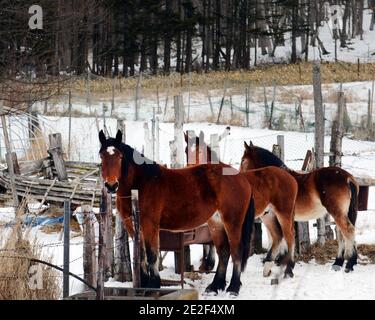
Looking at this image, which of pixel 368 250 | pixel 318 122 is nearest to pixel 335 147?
pixel 318 122

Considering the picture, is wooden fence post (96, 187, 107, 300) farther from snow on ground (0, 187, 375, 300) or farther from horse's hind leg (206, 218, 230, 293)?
Result: horse's hind leg (206, 218, 230, 293)

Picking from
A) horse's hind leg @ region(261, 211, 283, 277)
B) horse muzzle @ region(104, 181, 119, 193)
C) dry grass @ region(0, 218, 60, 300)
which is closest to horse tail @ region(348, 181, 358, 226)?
horse's hind leg @ region(261, 211, 283, 277)

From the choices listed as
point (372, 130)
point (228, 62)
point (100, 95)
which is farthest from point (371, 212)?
point (228, 62)

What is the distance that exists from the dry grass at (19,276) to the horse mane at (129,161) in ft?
Result: 4.38

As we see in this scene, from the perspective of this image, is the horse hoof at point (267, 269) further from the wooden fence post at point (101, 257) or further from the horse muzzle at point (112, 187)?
the wooden fence post at point (101, 257)

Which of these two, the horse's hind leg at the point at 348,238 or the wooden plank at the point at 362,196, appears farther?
the wooden plank at the point at 362,196

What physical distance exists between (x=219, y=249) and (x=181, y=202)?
0.82 meters

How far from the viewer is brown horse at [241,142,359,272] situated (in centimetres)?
936

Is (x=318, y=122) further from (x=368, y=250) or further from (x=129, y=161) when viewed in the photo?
(x=129, y=161)

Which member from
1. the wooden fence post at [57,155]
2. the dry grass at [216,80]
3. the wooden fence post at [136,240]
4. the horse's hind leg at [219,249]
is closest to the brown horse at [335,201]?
the horse's hind leg at [219,249]

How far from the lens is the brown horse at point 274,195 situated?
907 centimetres

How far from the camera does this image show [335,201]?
9391 mm

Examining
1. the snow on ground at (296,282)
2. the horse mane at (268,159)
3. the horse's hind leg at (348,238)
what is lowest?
the snow on ground at (296,282)

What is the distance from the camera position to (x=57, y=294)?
7.81 m
